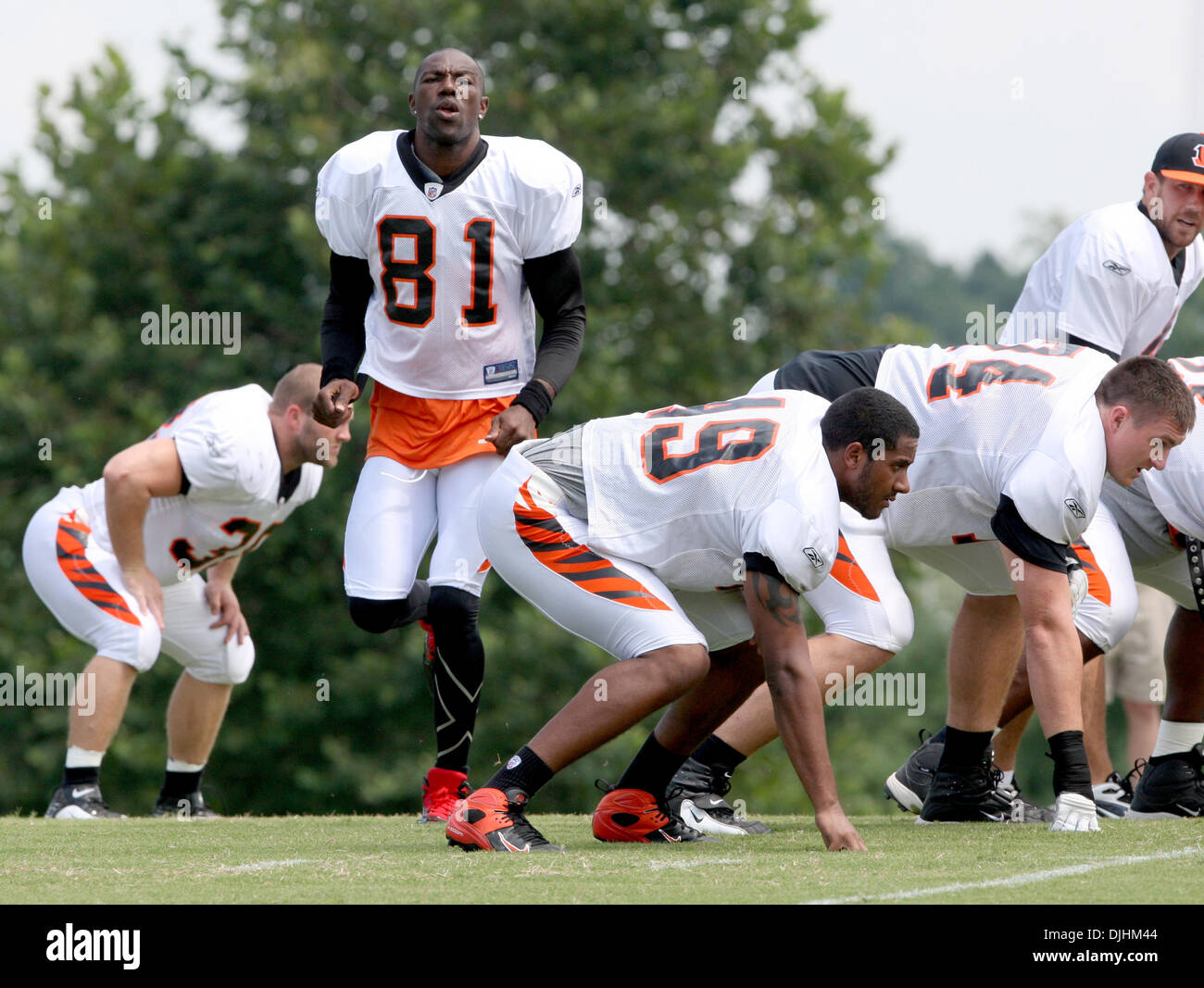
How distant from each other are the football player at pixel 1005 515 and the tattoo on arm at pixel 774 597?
905 mm

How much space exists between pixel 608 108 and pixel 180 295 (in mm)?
4647

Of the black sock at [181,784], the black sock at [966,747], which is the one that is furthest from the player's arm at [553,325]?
the black sock at [181,784]

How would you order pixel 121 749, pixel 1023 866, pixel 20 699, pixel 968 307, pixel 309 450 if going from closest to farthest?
1. pixel 1023 866
2. pixel 309 450
3. pixel 121 749
4. pixel 20 699
5. pixel 968 307

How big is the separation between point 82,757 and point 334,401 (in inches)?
84.4

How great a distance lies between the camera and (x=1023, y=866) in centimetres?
429

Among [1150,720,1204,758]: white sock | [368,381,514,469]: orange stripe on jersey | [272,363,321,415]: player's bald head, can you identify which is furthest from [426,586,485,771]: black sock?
[1150,720,1204,758]: white sock

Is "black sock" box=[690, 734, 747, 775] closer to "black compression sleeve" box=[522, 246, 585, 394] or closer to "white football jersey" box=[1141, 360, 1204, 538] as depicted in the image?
"black compression sleeve" box=[522, 246, 585, 394]

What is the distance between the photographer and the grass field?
3.80m

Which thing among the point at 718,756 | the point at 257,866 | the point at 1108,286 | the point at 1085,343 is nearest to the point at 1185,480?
the point at 1085,343

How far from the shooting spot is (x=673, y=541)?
488cm

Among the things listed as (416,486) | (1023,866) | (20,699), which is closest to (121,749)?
(20,699)

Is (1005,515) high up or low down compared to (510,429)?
down

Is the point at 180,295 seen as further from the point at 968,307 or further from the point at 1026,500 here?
the point at 968,307

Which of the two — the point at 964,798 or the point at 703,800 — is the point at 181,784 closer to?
the point at 703,800
